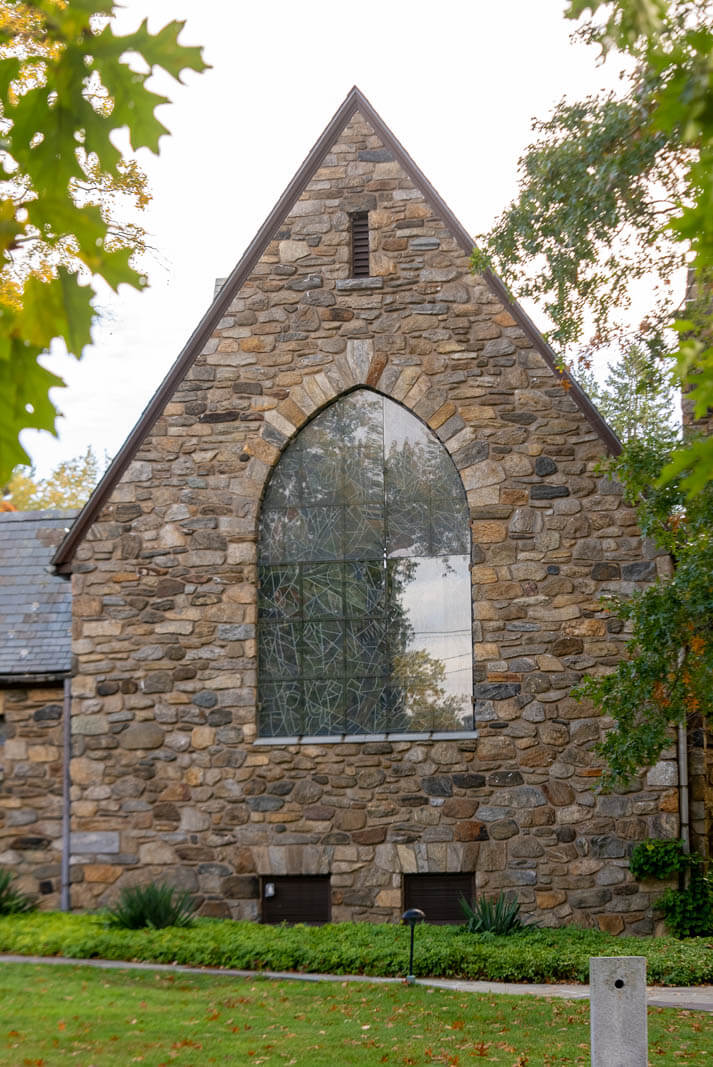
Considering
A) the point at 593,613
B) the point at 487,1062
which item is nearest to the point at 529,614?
the point at 593,613

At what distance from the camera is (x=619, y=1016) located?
6703 mm

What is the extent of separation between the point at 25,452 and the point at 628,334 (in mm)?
9600

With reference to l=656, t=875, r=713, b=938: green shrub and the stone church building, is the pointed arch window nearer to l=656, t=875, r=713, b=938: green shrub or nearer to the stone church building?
the stone church building

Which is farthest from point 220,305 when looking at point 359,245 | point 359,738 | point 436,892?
point 436,892

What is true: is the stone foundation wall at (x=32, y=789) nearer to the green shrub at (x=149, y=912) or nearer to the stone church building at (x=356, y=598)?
the stone church building at (x=356, y=598)

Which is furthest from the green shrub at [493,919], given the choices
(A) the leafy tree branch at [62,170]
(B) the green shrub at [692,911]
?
(A) the leafy tree branch at [62,170]

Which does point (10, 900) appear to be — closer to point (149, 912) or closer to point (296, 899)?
point (149, 912)

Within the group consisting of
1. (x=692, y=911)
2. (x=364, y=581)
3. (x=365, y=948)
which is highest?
(x=364, y=581)

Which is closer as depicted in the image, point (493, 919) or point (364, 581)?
point (493, 919)

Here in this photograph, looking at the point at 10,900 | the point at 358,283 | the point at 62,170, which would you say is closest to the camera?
the point at 62,170

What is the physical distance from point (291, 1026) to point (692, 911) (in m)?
5.15

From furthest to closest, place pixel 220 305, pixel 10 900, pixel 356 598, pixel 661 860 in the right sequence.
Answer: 1. pixel 220 305
2. pixel 356 598
3. pixel 10 900
4. pixel 661 860

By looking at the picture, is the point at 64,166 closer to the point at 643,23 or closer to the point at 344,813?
the point at 643,23

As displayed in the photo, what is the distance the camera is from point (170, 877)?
522 inches
